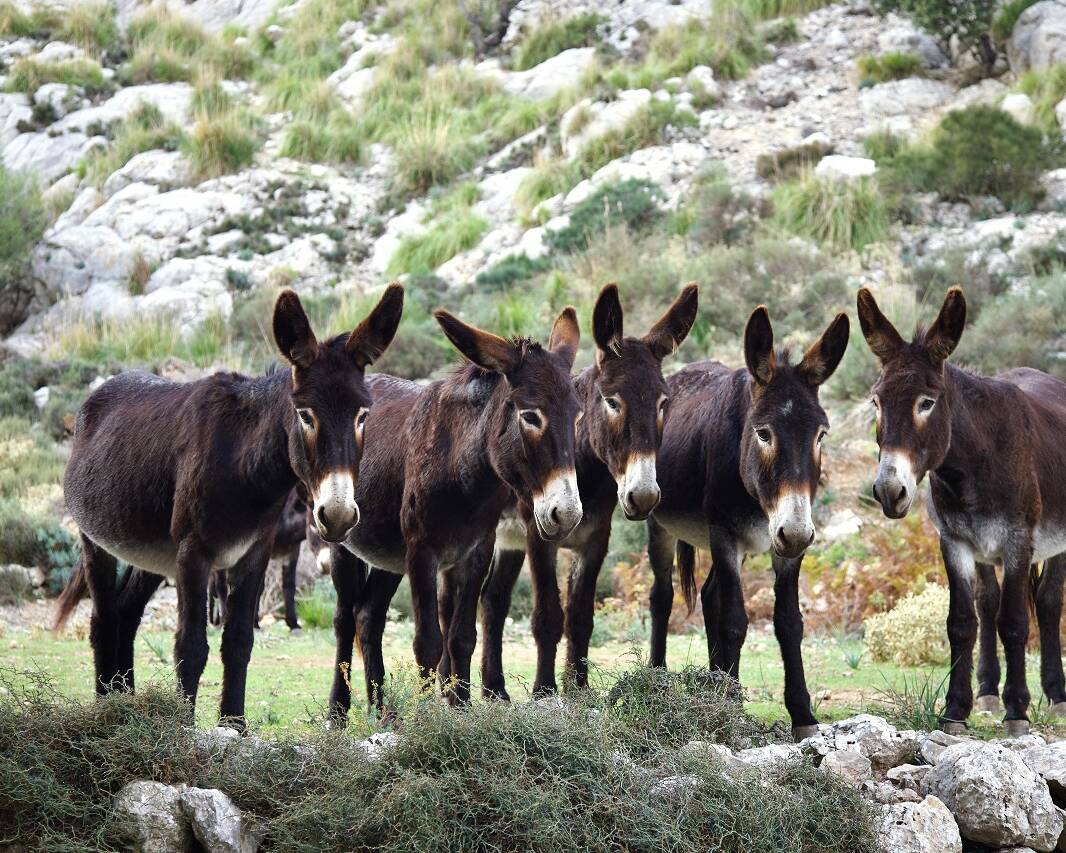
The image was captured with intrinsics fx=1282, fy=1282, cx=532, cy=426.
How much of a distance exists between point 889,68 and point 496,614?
76.2ft

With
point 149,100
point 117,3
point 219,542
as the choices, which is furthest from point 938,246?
point 117,3

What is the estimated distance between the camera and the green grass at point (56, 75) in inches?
1299

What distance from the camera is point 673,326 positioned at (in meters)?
7.21

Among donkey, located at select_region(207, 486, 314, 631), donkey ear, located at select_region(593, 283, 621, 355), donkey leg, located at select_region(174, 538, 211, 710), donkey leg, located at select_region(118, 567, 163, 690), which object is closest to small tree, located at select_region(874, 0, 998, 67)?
donkey, located at select_region(207, 486, 314, 631)

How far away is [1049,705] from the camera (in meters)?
7.93

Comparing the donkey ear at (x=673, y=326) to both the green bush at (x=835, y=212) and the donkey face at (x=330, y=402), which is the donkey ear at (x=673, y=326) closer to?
the donkey face at (x=330, y=402)

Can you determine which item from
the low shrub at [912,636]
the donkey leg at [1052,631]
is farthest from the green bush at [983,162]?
the donkey leg at [1052,631]

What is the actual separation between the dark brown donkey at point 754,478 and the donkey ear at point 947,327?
64 centimetres

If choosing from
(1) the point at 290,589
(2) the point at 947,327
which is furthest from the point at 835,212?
(2) the point at 947,327

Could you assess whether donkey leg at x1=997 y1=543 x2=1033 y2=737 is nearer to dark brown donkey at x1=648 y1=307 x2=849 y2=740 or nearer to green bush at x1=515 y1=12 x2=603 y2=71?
dark brown donkey at x1=648 y1=307 x2=849 y2=740

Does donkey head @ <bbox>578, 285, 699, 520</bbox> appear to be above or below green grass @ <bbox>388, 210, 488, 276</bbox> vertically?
above

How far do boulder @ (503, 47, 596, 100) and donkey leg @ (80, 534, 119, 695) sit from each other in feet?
82.2

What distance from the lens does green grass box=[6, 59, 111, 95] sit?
3300 cm

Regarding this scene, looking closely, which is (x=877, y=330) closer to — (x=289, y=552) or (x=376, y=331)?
Result: (x=376, y=331)
